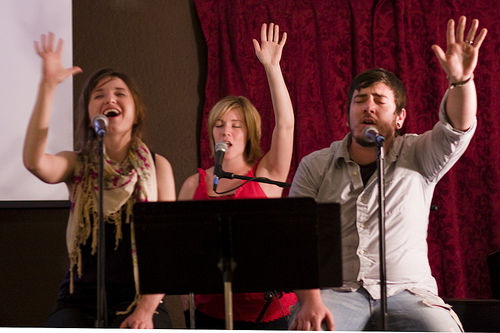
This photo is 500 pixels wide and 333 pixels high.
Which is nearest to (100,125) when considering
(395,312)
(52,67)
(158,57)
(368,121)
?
(52,67)

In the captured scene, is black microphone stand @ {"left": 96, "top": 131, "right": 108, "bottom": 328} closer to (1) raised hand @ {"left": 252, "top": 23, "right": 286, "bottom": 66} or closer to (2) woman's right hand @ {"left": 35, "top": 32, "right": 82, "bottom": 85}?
(2) woman's right hand @ {"left": 35, "top": 32, "right": 82, "bottom": 85}

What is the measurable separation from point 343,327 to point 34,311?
1916 mm

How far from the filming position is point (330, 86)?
326 centimetres

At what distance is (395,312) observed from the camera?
200 cm

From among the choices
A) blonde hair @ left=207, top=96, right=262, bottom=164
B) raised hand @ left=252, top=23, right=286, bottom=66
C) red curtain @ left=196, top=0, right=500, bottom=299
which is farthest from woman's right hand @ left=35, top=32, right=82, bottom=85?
red curtain @ left=196, top=0, right=500, bottom=299

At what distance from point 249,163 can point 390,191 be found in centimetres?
67

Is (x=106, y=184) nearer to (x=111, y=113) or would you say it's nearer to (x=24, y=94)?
(x=111, y=113)

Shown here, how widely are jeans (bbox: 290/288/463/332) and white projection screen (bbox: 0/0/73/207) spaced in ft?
5.69

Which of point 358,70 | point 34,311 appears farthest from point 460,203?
point 34,311

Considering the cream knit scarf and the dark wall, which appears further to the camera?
the dark wall

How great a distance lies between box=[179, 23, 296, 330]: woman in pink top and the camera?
229 centimetres

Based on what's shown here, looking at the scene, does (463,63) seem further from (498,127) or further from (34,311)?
(34,311)

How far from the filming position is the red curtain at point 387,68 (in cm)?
316

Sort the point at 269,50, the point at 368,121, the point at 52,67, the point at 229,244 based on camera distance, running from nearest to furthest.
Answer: the point at 229,244
the point at 52,67
the point at 368,121
the point at 269,50
